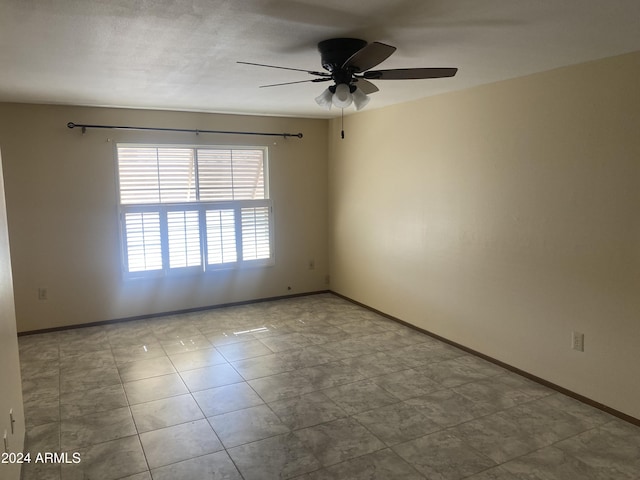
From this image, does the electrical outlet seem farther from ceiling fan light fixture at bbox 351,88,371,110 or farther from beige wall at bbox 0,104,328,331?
beige wall at bbox 0,104,328,331

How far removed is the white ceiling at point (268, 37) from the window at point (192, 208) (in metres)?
1.40

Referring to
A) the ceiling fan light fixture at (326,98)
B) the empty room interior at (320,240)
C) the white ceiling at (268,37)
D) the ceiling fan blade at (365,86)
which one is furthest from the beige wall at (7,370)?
the ceiling fan blade at (365,86)

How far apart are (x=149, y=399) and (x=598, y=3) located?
3.47 meters

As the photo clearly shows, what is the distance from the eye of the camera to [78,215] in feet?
15.6

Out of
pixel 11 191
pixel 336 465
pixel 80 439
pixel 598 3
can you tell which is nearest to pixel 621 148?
pixel 598 3

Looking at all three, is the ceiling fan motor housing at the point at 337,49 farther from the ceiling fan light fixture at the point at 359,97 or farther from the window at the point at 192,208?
the window at the point at 192,208

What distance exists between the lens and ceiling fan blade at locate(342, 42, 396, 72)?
2119 millimetres

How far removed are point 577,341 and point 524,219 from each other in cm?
93

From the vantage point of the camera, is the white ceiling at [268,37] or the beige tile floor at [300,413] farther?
the beige tile floor at [300,413]

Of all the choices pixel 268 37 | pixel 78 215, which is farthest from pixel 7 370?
pixel 78 215

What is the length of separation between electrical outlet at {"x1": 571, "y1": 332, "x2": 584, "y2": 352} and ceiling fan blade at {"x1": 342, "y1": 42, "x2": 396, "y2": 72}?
2287 millimetres

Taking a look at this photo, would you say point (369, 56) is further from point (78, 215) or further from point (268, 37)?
point (78, 215)

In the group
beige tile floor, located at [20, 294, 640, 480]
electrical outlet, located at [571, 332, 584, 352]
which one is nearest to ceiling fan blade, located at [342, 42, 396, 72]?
beige tile floor, located at [20, 294, 640, 480]

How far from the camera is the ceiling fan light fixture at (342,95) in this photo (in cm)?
266
